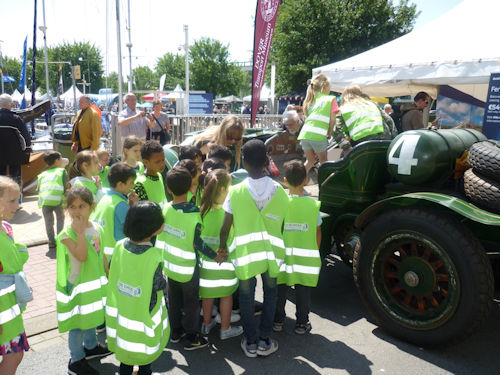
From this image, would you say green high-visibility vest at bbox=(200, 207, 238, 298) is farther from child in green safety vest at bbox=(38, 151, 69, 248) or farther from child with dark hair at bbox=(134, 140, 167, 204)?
child in green safety vest at bbox=(38, 151, 69, 248)

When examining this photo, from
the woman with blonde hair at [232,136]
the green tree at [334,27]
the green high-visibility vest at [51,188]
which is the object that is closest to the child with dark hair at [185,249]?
the woman with blonde hair at [232,136]

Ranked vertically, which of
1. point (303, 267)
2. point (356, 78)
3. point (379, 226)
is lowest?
point (303, 267)

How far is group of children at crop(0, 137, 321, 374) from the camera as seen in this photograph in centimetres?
247

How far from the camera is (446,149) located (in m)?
3.23

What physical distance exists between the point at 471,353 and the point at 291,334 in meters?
1.34

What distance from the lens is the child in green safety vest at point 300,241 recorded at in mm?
3260

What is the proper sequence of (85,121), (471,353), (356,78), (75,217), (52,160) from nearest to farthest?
(75,217), (471,353), (52,160), (85,121), (356,78)

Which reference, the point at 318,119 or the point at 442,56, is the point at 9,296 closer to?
the point at 318,119

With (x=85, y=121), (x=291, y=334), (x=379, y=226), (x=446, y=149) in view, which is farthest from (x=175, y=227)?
(x=85, y=121)

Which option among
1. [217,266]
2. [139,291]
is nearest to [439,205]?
[217,266]

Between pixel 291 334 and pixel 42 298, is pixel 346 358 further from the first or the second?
pixel 42 298

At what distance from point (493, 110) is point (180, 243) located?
5000mm

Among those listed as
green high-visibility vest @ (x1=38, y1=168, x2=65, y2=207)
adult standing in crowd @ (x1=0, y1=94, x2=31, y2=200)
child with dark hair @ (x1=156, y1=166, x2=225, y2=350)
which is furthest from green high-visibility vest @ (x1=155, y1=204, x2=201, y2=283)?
adult standing in crowd @ (x1=0, y1=94, x2=31, y2=200)

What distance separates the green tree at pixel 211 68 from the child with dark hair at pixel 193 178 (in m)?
50.1
